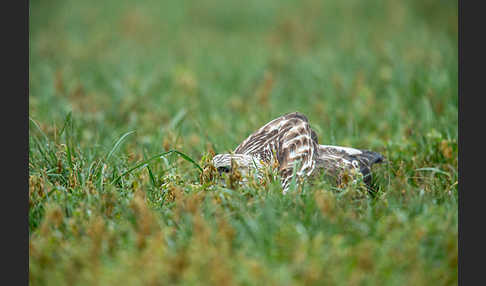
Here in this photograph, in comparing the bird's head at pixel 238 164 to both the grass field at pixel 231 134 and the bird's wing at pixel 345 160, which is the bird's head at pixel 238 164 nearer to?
the grass field at pixel 231 134

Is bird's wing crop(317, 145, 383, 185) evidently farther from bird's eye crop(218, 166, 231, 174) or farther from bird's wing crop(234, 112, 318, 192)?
bird's eye crop(218, 166, 231, 174)

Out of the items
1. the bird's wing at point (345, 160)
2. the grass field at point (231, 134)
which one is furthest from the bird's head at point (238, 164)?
the bird's wing at point (345, 160)

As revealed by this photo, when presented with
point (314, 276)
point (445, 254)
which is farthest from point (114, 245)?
point (445, 254)

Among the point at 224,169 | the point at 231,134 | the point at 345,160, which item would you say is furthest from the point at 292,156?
the point at 231,134

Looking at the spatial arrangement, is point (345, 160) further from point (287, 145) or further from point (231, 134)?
point (231, 134)

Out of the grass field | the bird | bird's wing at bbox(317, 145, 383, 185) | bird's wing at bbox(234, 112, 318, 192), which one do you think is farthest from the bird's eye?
bird's wing at bbox(317, 145, 383, 185)
